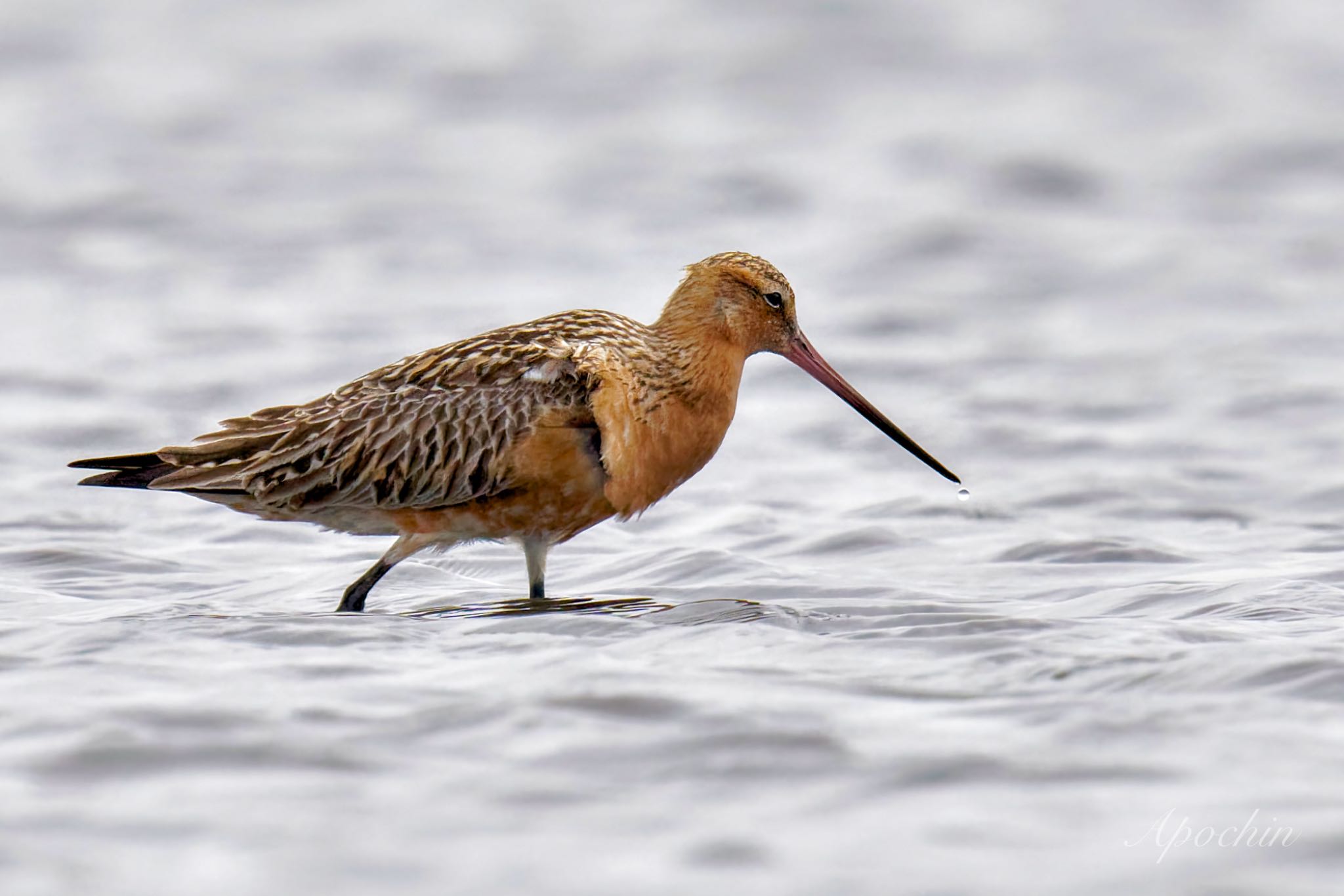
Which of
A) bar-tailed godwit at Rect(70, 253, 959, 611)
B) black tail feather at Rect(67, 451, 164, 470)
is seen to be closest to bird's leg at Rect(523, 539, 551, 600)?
bar-tailed godwit at Rect(70, 253, 959, 611)

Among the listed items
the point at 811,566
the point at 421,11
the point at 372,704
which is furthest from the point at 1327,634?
the point at 421,11

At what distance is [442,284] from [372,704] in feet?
28.8

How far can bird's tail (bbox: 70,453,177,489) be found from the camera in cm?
774

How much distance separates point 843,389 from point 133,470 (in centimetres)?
288

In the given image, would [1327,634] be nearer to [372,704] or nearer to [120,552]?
[372,704]

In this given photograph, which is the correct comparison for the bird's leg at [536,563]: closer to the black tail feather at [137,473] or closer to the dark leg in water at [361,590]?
the dark leg in water at [361,590]

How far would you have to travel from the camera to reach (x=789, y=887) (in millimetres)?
4527

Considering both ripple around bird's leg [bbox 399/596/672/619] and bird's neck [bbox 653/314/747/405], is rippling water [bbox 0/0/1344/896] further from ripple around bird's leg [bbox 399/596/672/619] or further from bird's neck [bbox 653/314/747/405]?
bird's neck [bbox 653/314/747/405]

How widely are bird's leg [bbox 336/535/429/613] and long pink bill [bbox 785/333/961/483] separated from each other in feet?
5.63

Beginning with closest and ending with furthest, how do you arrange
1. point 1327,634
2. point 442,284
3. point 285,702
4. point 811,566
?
point 285,702, point 1327,634, point 811,566, point 442,284

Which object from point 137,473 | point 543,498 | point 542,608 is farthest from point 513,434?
point 137,473

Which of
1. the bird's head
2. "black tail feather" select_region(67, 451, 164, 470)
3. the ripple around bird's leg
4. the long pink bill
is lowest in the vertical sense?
the ripple around bird's leg

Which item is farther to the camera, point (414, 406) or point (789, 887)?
point (414, 406)

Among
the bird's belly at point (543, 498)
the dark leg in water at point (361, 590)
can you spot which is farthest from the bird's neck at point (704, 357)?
the dark leg in water at point (361, 590)
